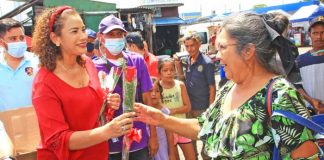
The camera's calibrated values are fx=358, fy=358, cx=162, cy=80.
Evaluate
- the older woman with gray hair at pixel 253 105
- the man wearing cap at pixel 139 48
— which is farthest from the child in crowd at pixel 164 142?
the older woman with gray hair at pixel 253 105

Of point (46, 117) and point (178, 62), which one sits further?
point (178, 62)

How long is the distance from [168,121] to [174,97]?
7.61 feet

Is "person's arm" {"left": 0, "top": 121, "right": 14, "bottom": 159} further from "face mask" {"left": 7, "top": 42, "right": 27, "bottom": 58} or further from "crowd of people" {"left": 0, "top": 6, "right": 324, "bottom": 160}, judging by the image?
Answer: "face mask" {"left": 7, "top": 42, "right": 27, "bottom": 58}

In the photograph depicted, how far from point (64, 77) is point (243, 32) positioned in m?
1.19

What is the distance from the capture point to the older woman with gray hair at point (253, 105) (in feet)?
5.28

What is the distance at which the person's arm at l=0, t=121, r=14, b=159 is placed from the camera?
94.6 inches

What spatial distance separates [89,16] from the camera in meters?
11.0

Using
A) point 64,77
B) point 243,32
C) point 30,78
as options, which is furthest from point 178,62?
point 243,32

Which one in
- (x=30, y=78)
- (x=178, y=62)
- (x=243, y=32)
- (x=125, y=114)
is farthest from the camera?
(x=178, y=62)

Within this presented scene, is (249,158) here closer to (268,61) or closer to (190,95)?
(268,61)

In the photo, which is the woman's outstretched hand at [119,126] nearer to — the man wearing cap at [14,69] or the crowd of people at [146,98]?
the crowd of people at [146,98]

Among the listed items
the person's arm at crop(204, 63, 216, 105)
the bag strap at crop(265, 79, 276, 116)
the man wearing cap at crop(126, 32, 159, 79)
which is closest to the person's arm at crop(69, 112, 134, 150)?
the bag strap at crop(265, 79, 276, 116)

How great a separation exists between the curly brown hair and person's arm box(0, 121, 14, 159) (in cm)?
60

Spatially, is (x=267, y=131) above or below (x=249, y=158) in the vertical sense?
above
